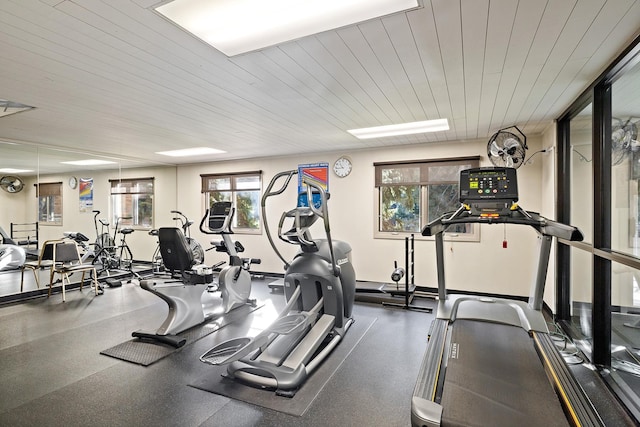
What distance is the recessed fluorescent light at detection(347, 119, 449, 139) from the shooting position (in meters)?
4.16

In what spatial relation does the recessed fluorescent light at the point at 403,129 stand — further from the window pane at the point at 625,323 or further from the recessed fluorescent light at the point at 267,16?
the recessed fluorescent light at the point at 267,16

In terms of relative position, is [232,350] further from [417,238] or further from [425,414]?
[417,238]

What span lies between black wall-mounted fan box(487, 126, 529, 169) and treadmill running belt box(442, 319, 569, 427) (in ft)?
5.95

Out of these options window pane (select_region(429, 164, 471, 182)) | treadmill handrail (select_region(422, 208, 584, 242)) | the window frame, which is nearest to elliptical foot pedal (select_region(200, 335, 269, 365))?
treadmill handrail (select_region(422, 208, 584, 242))

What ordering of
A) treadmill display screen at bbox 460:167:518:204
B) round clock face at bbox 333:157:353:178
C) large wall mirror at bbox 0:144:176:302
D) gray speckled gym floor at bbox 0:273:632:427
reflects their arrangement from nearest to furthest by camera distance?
gray speckled gym floor at bbox 0:273:632:427 < treadmill display screen at bbox 460:167:518:204 < large wall mirror at bbox 0:144:176:302 < round clock face at bbox 333:157:353:178

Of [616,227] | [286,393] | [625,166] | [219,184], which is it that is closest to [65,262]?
[219,184]

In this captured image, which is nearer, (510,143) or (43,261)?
(510,143)

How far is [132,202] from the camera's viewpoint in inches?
293

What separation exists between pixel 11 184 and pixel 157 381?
181 inches

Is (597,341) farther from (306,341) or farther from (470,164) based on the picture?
(470,164)

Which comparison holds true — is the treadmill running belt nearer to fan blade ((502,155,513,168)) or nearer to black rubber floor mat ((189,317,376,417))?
black rubber floor mat ((189,317,376,417))

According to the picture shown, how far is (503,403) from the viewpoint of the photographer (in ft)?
5.88

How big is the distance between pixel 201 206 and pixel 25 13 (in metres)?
5.92

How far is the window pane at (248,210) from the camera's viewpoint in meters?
6.96
